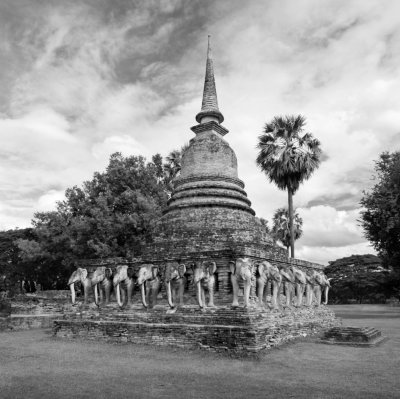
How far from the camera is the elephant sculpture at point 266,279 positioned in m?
11.1

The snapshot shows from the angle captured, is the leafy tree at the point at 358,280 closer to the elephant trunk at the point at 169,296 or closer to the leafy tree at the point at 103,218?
the leafy tree at the point at 103,218

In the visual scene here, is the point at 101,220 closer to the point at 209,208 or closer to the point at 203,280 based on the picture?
the point at 209,208

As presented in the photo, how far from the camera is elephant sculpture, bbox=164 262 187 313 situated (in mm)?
11336

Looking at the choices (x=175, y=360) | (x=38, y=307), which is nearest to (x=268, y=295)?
(x=175, y=360)

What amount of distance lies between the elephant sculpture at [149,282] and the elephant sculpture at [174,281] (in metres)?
0.42

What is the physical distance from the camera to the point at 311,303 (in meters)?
14.4

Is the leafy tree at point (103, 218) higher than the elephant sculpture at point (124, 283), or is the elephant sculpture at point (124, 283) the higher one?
the leafy tree at point (103, 218)

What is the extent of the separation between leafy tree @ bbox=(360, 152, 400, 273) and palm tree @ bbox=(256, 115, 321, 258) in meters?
3.64

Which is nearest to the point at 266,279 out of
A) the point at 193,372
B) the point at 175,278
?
the point at 175,278

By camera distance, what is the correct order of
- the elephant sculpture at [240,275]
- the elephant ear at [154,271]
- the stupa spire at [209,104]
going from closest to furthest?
the elephant sculpture at [240,275], the elephant ear at [154,271], the stupa spire at [209,104]

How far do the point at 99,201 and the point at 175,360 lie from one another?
14.6 meters

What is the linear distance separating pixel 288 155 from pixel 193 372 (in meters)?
17.2

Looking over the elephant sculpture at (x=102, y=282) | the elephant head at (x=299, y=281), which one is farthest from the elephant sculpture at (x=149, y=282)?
the elephant head at (x=299, y=281)

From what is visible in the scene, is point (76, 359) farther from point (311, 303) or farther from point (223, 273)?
point (311, 303)
